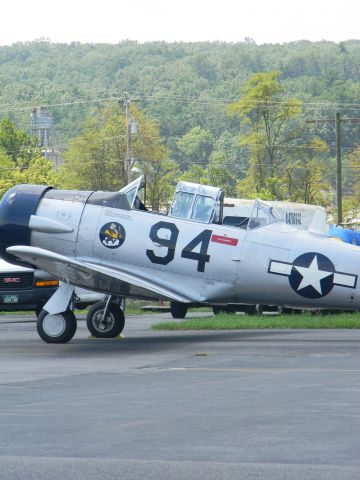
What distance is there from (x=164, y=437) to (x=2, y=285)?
19019 mm

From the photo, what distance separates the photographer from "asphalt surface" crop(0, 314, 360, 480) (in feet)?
27.0

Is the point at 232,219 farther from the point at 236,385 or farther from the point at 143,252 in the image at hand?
the point at 236,385

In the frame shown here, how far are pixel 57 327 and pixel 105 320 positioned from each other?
167cm

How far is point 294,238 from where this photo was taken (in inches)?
775

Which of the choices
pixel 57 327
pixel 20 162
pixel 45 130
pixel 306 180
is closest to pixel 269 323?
pixel 57 327

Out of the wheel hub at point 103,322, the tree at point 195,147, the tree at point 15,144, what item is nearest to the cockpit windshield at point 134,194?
the wheel hub at point 103,322

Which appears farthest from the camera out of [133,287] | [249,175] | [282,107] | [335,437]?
[249,175]

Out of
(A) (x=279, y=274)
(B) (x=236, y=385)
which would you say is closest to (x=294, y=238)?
(A) (x=279, y=274)

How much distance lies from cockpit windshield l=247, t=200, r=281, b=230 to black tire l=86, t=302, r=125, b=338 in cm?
296

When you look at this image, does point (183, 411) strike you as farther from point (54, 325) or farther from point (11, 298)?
point (11, 298)

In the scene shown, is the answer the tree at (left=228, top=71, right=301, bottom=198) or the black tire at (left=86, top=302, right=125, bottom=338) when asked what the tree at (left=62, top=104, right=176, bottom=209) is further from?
the black tire at (left=86, top=302, right=125, bottom=338)

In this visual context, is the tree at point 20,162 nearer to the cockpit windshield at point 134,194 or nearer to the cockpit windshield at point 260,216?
the cockpit windshield at point 134,194

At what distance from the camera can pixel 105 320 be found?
21031 mm

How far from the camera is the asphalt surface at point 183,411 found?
8219 mm
